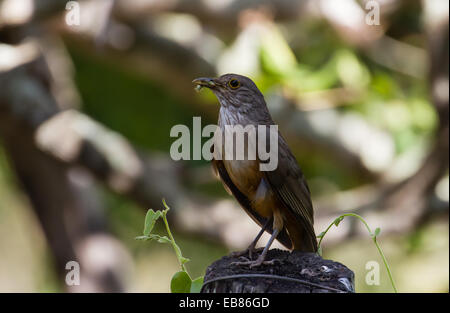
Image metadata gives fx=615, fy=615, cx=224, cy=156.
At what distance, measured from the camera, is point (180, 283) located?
8.30ft

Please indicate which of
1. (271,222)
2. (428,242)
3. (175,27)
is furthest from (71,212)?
(271,222)

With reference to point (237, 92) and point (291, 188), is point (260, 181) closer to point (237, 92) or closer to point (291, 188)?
point (291, 188)

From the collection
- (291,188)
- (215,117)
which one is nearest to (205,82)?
(291,188)

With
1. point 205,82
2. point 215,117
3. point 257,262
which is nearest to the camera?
point 257,262

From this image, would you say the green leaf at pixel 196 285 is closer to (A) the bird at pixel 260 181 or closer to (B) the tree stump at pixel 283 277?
(B) the tree stump at pixel 283 277

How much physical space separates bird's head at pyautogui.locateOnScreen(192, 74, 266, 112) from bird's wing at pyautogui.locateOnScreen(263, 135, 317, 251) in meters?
0.26

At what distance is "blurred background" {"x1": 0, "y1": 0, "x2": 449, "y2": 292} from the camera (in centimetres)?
594

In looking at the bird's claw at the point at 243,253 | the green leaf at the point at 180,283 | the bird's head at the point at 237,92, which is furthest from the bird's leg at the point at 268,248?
the bird's head at the point at 237,92

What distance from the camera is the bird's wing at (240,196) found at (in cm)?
306

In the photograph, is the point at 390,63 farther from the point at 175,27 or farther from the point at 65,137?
→ the point at 65,137

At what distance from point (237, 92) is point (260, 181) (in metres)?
0.50

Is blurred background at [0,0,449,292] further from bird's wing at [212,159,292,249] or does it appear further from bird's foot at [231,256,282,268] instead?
bird's foot at [231,256,282,268]
